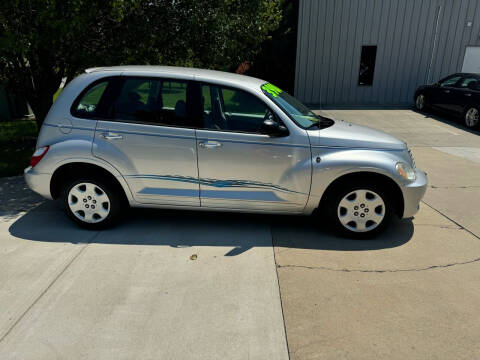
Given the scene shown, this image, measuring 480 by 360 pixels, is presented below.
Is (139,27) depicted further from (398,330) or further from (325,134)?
(398,330)

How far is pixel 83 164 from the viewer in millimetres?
4191

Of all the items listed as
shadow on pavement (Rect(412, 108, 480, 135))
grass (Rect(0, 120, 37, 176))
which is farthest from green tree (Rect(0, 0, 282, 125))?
shadow on pavement (Rect(412, 108, 480, 135))

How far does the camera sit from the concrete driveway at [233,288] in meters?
2.69

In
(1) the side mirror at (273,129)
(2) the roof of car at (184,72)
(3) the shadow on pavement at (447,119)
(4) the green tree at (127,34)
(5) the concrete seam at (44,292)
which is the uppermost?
(4) the green tree at (127,34)

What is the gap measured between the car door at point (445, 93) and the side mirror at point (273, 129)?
10.3 metres

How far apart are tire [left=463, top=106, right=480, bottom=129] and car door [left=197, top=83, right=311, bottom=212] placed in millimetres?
9374

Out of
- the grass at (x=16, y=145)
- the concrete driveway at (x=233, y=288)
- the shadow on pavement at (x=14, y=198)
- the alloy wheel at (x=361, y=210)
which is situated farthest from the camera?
the grass at (x=16, y=145)

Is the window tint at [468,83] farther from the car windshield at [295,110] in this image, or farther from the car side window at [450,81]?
the car windshield at [295,110]

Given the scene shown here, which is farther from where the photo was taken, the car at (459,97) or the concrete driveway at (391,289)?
the car at (459,97)

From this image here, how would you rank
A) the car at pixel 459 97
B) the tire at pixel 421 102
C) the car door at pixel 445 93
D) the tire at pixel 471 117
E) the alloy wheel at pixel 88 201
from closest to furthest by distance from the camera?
the alloy wheel at pixel 88 201 → the tire at pixel 471 117 → the car at pixel 459 97 → the car door at pixel 445 93 → the tire at pixel 421 102

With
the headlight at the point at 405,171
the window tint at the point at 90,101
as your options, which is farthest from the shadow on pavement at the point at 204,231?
the window tint at the point at 90,101

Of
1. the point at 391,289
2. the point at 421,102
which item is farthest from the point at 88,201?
the point at 421,102

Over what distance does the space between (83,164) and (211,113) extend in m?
1.53

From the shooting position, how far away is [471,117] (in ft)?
36.6
